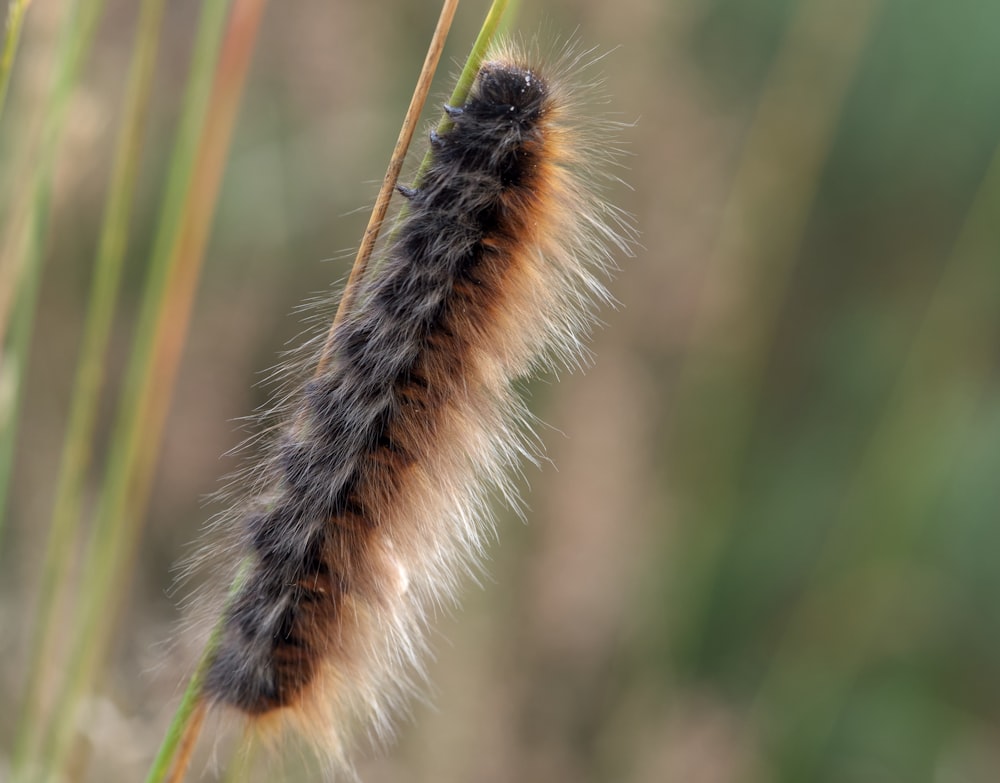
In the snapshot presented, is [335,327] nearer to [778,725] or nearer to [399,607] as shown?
[399,607]

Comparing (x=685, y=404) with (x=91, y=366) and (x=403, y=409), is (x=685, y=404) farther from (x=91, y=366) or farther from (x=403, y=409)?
(x=91, y=366)

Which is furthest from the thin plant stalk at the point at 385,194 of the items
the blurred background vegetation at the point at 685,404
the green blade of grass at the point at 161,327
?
the blurred background vegetation at the point at 685,404

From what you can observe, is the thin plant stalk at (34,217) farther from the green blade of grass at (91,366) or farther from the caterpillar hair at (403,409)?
the caterpillar hair at (403,409)

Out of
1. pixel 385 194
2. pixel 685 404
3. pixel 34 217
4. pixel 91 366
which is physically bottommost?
pixel 91 366

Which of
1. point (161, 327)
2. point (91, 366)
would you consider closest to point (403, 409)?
point (161, 327)

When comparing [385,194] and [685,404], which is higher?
[385,194]

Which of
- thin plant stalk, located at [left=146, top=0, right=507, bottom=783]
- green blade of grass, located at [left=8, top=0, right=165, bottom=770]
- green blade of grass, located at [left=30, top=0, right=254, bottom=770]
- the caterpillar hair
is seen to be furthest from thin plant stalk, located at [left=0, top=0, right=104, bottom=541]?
thin plant stalk, located at [left=146, top=0, right=507, bottom=783]
